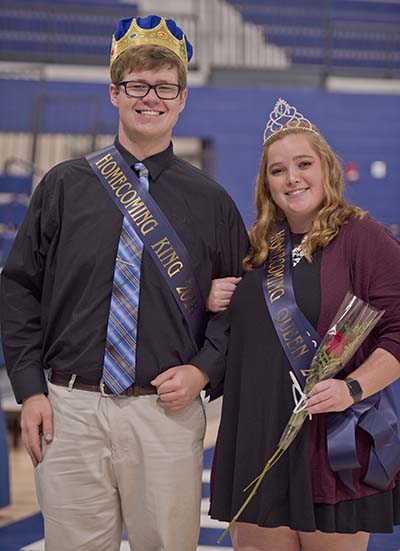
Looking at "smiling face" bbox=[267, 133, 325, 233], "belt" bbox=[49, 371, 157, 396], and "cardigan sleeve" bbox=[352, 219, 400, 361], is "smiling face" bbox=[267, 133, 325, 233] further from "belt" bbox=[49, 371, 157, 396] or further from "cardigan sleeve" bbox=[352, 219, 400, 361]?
"belt" bbox=[49, 371, 157, 396]

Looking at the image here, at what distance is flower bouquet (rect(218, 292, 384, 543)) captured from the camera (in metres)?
1.97

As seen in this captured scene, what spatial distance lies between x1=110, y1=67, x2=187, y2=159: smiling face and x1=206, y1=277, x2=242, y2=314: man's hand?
0.32m

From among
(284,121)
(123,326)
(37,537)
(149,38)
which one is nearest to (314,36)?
(37,537)

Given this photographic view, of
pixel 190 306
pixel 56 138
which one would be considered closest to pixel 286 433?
pixel 190 306

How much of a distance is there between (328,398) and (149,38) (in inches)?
32.6

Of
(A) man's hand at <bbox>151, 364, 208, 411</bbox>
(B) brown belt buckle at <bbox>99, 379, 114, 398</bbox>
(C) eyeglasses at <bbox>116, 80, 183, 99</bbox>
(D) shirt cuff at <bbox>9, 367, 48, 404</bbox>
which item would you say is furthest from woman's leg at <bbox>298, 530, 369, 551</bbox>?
(C) eyeglasses at <bbox>116, 80, 183, 99</bbox>

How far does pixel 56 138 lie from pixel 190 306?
9015 millimetres

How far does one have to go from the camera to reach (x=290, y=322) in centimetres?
205

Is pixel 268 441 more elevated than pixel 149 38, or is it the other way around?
pixel 149 38

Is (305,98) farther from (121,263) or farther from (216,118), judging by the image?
(121,263)

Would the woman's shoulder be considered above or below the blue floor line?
above

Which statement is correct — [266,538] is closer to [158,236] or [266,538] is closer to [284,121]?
[158,236]

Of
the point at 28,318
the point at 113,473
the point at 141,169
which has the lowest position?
the point at 113,473

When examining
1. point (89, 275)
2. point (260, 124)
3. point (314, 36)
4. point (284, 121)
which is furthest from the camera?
point (314, 36)
